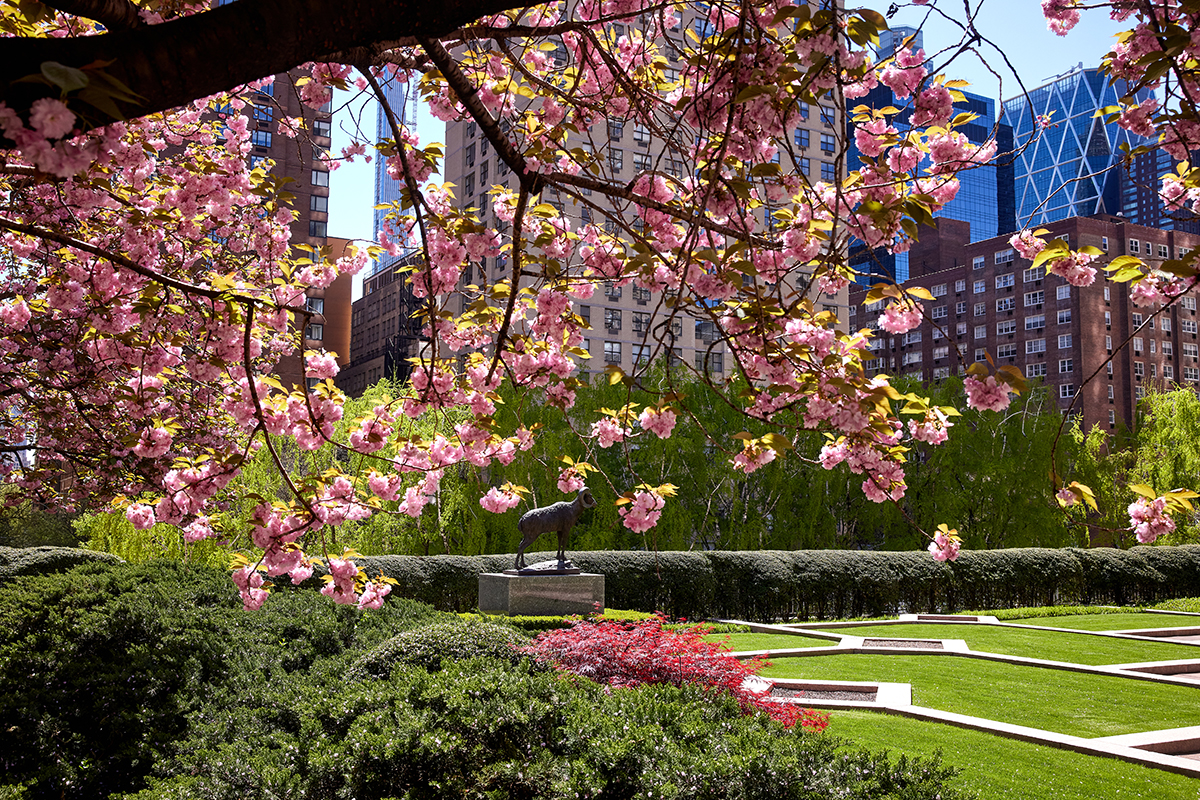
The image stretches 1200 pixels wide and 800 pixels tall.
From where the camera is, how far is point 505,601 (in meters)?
15.0

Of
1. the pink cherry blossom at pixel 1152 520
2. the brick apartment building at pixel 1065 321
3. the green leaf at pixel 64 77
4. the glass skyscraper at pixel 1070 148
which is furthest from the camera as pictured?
the glass skyscraper at pixel 1070 148

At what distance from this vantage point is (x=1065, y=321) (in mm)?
72250

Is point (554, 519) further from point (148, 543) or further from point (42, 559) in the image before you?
point (148, 543)

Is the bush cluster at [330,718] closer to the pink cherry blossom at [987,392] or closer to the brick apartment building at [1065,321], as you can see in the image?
the pink cherry blossom at [987,392]

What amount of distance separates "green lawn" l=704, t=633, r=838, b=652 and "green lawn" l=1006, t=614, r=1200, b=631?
6.30 metres

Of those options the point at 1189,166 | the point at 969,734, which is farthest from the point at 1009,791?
the point at 1189,166

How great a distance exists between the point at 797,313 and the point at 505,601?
12.0 m

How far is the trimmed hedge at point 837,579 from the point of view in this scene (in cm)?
1845

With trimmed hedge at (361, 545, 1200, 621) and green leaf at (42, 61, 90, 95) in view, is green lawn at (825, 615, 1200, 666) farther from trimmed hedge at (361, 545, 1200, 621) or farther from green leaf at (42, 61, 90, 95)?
green leaf at (42, 61, 90, 95)

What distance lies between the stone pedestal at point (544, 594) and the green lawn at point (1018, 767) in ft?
24.1

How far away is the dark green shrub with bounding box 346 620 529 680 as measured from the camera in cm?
604

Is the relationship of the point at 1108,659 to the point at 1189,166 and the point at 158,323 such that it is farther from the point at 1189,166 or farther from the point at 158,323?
the point at 158,323

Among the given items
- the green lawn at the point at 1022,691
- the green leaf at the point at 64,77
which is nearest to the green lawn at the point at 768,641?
the green lawn at the point at 1022,691

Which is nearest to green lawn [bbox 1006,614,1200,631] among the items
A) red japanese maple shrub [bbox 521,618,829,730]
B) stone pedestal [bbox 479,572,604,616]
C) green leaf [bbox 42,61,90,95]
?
stone pedestal [bbox 479,572,604,616]
